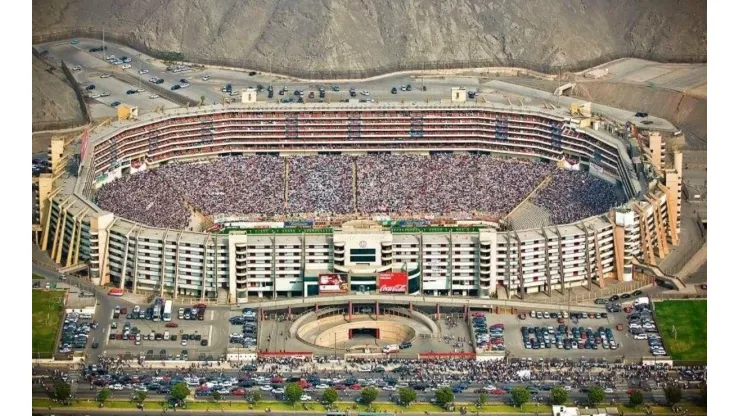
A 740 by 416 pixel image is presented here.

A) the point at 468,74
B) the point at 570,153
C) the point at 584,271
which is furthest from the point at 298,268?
the point at 468,74

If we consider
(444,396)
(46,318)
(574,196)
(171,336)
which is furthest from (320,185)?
(444,396)

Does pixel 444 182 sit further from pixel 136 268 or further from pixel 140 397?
pixel 140 397

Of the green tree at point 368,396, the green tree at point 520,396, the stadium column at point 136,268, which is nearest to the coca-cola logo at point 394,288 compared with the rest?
the stadium column at point 136,268

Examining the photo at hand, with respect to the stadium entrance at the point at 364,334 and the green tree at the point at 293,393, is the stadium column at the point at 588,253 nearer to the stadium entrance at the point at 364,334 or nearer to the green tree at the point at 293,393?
the stadium entrance at the point at 364,334

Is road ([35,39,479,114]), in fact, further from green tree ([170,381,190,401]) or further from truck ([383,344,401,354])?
green tree ([170,381,190,401])

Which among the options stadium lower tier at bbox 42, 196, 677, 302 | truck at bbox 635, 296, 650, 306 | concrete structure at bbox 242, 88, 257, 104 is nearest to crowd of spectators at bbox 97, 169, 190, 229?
stadium lower tier at bbox 42, 196, 677, 302

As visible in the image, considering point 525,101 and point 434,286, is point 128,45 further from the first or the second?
point 434,286
